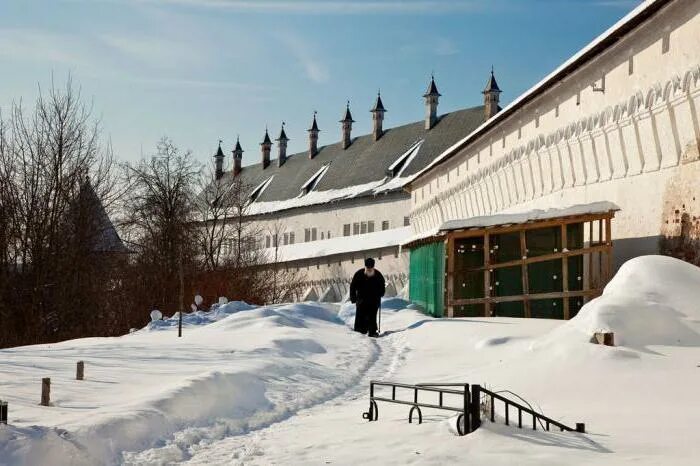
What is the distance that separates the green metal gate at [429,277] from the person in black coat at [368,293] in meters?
2.51

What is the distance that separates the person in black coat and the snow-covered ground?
1188 millimetres

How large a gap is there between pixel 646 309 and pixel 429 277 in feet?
36.4

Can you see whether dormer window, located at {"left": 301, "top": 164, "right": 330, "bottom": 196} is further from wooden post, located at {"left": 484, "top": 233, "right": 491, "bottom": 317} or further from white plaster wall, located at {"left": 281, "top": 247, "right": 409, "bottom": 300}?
wooden post, located at {"left": 484, "top": 233, "right": 491, "bottom": 317}

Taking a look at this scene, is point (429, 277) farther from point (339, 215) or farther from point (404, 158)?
point (404, 158)

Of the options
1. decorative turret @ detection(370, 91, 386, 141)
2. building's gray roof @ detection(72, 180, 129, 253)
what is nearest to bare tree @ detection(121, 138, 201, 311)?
building's gray roof @ detection(72, 180, 129, 253)

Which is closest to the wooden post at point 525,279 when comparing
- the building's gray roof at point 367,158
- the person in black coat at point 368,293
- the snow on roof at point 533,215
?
the snow on roof at point 533,215

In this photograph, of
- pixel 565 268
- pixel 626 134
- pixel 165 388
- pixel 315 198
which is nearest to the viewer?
pixel 165 388

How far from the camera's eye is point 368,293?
19.5m

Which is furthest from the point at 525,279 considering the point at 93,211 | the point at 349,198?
the point at 349,198

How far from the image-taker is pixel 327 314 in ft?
76.0

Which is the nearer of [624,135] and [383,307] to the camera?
[624,135]

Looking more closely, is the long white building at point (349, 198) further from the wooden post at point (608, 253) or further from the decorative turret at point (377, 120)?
the wooden post at point (608, 253)

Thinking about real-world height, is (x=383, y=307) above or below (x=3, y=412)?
above

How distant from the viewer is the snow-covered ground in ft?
25.1
